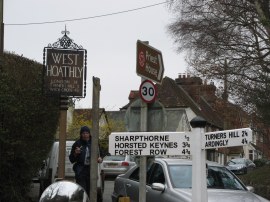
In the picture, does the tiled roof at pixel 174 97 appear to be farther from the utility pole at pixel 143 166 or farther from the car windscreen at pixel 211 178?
the utility pole at pixel 143 166

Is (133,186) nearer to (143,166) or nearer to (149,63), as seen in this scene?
(143,166)

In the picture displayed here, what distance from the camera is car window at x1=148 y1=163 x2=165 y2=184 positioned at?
30.2 feet

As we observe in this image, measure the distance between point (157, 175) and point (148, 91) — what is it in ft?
8.88

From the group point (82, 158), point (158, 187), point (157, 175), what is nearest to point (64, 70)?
point (82, 158)

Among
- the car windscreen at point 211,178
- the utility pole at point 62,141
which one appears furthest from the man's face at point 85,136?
the car windscreen at point 211,178

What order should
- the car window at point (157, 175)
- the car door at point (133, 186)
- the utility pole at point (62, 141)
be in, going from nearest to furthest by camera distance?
the car window at point (157, 175) < the utility pole at point (62, 141) < the car door at point (133, 186)

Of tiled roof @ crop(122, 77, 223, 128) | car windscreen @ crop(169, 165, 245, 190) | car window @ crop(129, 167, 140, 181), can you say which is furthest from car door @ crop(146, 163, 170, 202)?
tiled roof @ crop(122, 77, 223, 128)

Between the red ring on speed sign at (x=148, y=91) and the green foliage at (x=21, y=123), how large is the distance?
3497 millimetres

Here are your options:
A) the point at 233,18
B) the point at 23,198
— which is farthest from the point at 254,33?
the point at 23,198

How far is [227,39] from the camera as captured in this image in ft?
71.1

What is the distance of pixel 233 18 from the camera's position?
21.0m

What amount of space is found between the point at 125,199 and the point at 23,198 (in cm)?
382

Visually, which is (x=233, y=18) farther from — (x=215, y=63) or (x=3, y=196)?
(x=3, y=196)

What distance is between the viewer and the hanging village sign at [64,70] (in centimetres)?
1012
